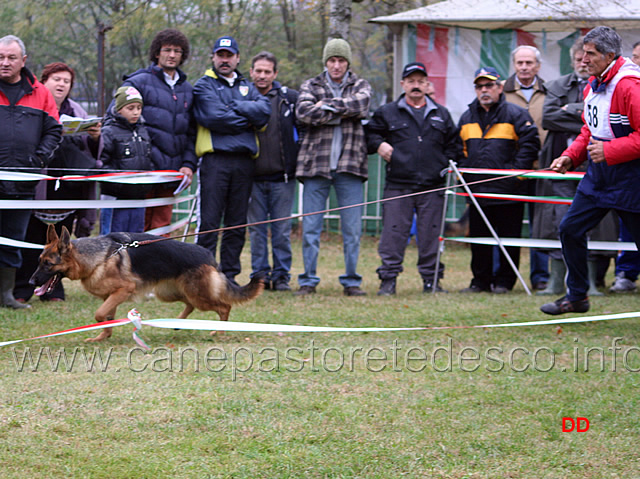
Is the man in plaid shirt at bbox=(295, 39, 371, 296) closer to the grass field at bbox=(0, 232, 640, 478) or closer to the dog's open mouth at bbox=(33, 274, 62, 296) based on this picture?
the grass field at bbox=(0, 232, 640, 478)

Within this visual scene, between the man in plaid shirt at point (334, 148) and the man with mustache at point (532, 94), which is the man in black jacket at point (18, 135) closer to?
the man in plaid shirt at point (334, 148)

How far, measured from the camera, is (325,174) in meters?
7.85

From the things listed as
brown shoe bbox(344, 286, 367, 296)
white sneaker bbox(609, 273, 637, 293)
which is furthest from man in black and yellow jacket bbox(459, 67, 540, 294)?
brown shoe bbox(344, 286, 367, 296)

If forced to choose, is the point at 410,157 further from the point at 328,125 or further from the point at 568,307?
the point at 568,307

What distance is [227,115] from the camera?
7.36m

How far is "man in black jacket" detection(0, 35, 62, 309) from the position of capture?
6.38 m

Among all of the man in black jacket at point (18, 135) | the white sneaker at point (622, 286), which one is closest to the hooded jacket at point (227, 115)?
the man in black jacket at point (18, 135)

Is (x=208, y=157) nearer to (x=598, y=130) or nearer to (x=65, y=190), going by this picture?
(x=65, y=190)

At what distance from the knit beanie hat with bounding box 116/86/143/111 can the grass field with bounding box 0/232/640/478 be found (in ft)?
6.13

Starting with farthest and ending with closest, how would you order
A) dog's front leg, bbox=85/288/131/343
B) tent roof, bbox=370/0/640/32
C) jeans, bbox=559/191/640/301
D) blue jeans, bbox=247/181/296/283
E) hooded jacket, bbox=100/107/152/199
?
tent roof, bbox=370/0/640/32
blue jeans, bbox=247/181/296/283
hooded jacket, bbox=100/107/152/199
jeans, bbox=559/191/640/301
dog's front leg, bbox=85/288/131/343

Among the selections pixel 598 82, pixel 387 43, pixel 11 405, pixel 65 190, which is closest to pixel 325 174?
pixel 65 190

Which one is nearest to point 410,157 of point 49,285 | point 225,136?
point 225,136

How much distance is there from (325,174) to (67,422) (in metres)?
4.49

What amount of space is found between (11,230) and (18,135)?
82 cm
